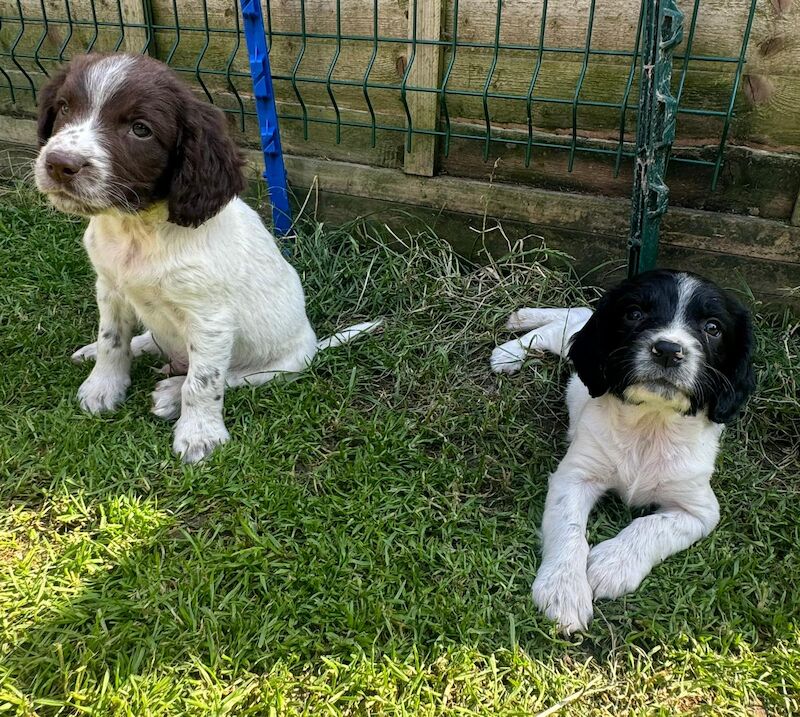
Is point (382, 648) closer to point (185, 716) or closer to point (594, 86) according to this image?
point (185, 716)

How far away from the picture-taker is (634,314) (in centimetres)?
287

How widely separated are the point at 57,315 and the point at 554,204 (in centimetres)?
310

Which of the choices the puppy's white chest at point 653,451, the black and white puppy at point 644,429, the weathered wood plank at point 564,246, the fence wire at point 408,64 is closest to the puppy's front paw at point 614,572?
the black and white puppy at point 644,429

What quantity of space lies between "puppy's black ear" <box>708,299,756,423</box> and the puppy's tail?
6.30ft

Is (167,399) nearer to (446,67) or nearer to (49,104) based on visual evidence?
(49,104)

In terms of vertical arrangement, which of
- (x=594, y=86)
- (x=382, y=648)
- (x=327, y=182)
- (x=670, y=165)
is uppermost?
(x=594, y=86)

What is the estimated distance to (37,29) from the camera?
539 cm

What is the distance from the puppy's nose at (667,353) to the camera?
2.62 m

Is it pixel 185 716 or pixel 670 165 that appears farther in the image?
pixel 670 165

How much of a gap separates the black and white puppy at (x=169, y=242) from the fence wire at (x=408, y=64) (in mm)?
1501

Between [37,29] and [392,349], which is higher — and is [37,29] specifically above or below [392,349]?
above

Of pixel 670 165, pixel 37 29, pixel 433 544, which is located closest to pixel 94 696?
pixel 433 544

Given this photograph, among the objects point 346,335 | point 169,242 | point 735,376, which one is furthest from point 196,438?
point 735,376

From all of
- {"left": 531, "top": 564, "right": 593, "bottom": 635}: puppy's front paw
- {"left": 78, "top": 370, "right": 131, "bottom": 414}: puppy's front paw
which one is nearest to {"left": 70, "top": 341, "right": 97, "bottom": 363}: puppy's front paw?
{"left": 78, "top": 370, "right": 131, "bottom": 414}: puppy's front paw
